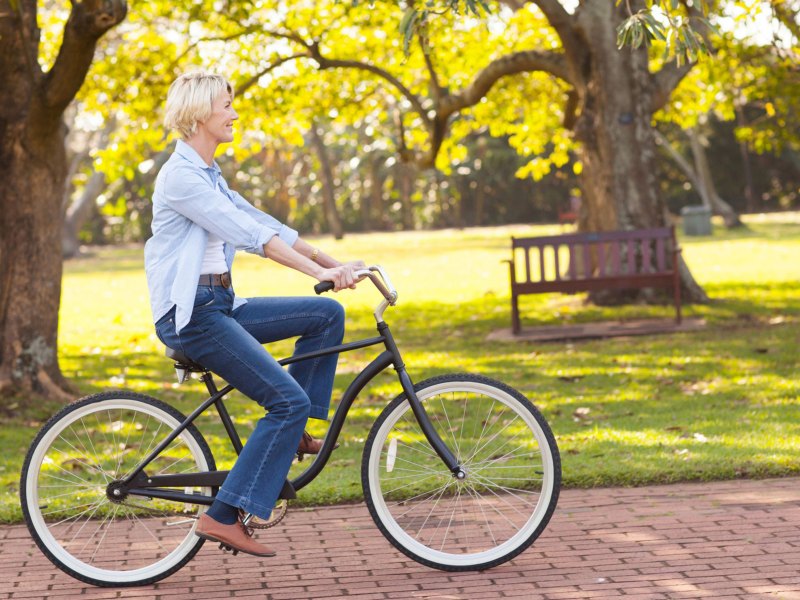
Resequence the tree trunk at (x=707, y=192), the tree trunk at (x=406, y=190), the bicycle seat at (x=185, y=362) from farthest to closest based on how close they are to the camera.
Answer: the tree trunk at (x=406, y=190), the tree trunk at (x=707, y=192), the bicycle seat at (x=185, y=362)

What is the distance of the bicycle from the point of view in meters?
4.69

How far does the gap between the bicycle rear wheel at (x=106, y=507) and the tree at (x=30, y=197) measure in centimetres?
479

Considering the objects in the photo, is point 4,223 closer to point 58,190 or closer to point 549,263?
point 58,190

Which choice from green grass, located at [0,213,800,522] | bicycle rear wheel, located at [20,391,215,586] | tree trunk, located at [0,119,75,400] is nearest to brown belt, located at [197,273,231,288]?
bicycle rear wheel, located at [20,391,215,586]

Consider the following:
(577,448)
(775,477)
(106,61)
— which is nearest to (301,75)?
(106,61)

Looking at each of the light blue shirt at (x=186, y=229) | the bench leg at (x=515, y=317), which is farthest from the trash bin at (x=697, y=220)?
the light blue shirt at (x=186, y=229)

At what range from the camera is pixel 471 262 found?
2642 centimetres

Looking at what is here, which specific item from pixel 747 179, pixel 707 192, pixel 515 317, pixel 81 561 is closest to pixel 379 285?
pixel 81 561

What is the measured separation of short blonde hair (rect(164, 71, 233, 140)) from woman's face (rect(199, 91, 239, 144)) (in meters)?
0.02

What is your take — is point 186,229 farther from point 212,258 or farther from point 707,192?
point 707,192

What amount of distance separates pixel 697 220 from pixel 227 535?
28815 millimetres

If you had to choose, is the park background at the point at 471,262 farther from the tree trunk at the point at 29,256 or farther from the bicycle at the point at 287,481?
the bicycle at the point at 287,481

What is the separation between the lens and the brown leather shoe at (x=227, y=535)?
4.52 m

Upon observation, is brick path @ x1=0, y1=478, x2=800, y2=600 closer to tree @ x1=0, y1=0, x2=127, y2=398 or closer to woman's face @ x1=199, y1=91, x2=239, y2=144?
woman's face @ x1=199, y1=91, x2=239, y2=144
